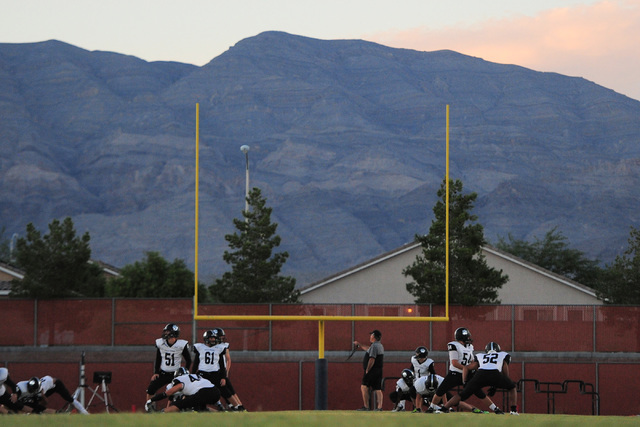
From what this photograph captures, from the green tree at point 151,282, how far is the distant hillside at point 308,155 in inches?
3548

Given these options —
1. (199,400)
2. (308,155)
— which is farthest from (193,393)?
(308,155)

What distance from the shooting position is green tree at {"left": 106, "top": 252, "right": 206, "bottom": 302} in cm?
3381

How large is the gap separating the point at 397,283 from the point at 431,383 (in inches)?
939

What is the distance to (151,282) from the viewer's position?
34.0 meters

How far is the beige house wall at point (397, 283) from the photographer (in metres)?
36.2

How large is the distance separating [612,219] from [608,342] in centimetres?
13150

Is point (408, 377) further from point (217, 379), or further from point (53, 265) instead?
point (53, 265)

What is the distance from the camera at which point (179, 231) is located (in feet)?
453

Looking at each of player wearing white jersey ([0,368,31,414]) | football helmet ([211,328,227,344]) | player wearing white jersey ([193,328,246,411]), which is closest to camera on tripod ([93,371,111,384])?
player wearing white jersey ([0,368,31,414])

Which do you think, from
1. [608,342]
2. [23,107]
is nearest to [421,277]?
[608,342]

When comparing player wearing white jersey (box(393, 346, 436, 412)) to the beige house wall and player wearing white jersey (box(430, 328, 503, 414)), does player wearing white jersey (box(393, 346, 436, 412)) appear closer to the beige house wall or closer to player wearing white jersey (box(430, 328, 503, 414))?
player wearing white jersey (box(430, 328, 503, 414))

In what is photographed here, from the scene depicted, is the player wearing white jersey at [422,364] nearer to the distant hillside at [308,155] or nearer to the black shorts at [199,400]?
the black shorts at [199,400]

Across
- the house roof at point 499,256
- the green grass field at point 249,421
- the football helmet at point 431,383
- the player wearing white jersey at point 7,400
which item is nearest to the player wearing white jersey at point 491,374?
the football helmet at point 431,383

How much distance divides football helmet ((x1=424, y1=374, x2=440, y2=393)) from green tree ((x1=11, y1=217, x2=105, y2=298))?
15.6m
